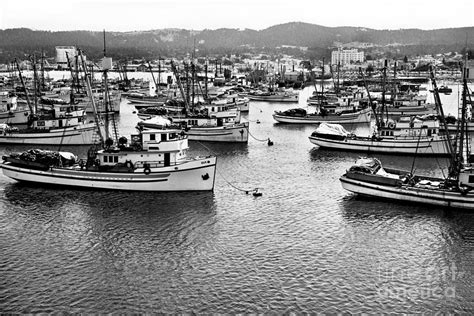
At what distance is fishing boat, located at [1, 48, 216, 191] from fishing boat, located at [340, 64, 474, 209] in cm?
866

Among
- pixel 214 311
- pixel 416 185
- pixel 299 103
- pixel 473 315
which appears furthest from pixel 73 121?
pixel 299 103

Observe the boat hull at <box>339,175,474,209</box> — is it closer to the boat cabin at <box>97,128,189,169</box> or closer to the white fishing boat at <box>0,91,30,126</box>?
the boat cabin at <box>97,128,189,169</box>

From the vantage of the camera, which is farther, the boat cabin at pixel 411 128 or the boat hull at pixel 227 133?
the boat hull at pixel 227 133

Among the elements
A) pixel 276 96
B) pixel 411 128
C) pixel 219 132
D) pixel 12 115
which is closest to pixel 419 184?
pixel 411 128

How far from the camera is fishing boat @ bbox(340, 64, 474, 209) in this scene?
31.0 meters

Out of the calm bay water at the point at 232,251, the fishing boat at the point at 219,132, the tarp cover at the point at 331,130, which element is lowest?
the calm bay water at the point at 232,251

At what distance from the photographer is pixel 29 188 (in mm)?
36312

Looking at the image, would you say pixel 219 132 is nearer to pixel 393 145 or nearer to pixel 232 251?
pixel 393 145

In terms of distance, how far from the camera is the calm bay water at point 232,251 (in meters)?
21.5

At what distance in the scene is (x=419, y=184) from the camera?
107ft

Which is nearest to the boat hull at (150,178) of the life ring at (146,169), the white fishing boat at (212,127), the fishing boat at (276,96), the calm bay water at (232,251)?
the life ring at (146,169)

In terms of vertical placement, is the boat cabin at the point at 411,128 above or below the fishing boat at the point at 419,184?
above

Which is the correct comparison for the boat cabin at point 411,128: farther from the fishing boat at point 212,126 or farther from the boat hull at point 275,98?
the boat hull at point 275,98

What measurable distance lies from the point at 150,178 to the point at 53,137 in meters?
20.1
